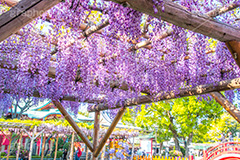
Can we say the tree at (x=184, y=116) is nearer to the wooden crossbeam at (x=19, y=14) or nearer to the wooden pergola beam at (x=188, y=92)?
the wooden pergola beam at (x=188, y=92)

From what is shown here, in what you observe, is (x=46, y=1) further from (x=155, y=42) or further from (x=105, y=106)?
(x=105, y=106)

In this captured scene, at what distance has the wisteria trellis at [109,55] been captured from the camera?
247 centimetres

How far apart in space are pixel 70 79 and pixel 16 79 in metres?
1.10

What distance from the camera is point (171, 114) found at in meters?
13.8

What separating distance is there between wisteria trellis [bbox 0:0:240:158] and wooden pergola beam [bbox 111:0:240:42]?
0.14 feet

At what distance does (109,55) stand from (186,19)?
1.94m

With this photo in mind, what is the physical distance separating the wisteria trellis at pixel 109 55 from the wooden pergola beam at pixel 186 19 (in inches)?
1.7

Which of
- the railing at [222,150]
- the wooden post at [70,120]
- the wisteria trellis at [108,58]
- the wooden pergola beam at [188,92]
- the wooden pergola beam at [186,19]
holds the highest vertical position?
the wisteria trellis at [108,58]

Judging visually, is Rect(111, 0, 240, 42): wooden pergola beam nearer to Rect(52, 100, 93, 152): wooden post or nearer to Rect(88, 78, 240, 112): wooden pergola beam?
Rect(88, 78, 240, 112): wooden pergola beam

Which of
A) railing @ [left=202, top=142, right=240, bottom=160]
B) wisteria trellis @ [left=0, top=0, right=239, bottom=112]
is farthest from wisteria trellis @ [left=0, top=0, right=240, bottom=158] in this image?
railing @ [left=202, top=142, right=240, bottom=160]

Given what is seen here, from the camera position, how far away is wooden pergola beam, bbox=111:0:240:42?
1.52 metres

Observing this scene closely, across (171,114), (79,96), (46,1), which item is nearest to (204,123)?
(171,114)

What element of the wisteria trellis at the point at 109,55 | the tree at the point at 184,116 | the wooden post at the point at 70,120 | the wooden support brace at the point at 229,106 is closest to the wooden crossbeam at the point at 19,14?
the wisteria trellis at the point at 109,55

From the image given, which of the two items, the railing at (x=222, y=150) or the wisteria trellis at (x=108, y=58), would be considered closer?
the wisteria trellis at (x=108, y=58)
